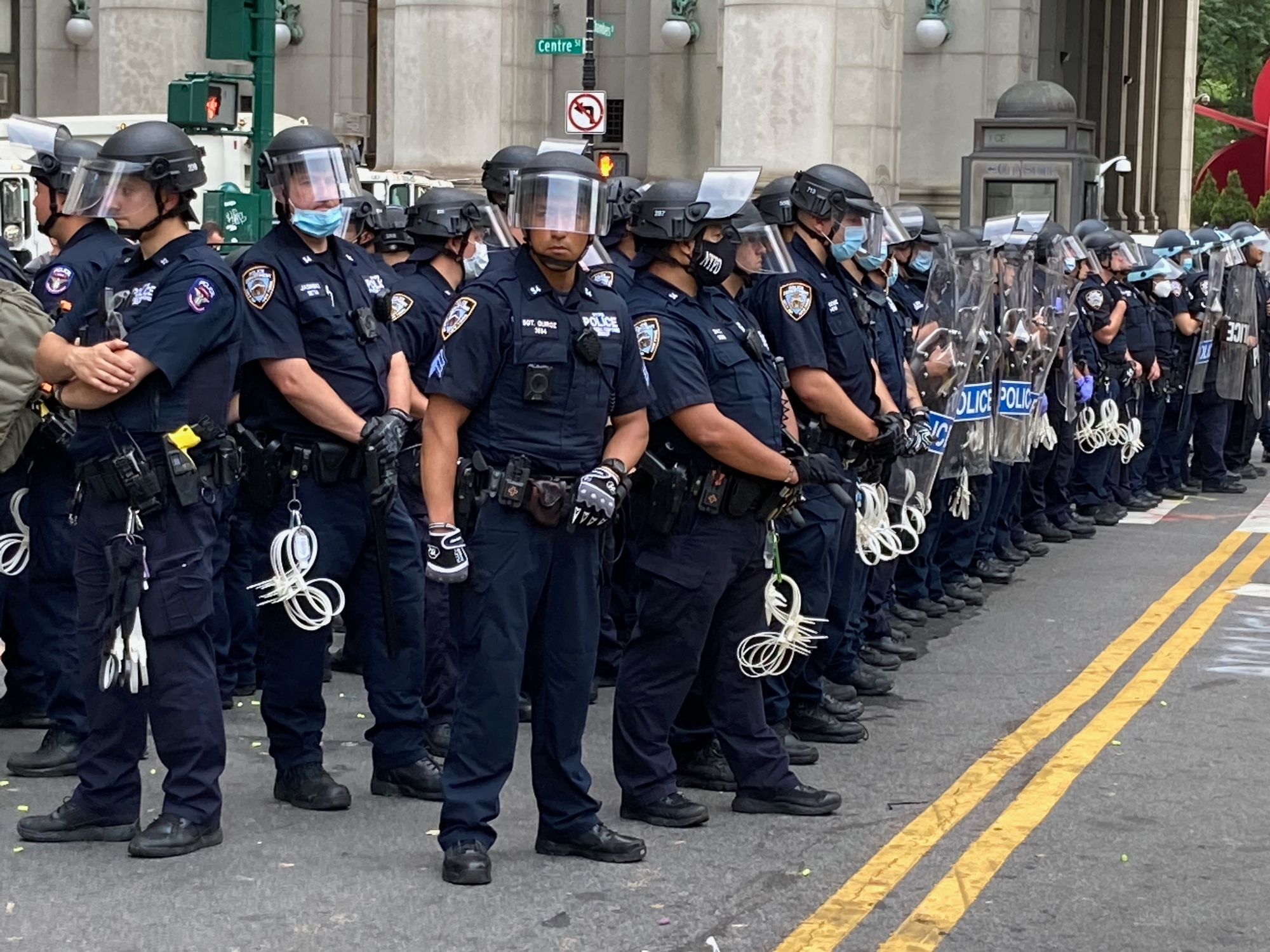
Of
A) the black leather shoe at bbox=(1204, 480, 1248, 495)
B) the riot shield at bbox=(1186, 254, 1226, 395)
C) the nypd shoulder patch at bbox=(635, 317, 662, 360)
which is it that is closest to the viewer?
the nypd shoulder patch at bbox=(635, 317, 662, 360)

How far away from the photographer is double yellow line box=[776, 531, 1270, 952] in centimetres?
599

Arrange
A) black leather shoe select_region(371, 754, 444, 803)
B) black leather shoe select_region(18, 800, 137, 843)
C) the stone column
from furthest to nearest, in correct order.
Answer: the stone column → black leather shoe select_region(371, 754, 444, 803) → black leather shoe select_region(18, 800, 137, 843)

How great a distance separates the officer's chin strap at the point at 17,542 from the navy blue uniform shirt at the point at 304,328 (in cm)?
119

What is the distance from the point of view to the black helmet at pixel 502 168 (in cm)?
1020

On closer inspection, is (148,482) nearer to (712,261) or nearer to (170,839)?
(170,839)

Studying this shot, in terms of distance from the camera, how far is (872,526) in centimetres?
903

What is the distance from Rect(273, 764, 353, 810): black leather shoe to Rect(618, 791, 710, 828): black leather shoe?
95 cm

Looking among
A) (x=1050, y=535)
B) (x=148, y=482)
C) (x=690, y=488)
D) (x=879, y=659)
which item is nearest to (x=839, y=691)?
(x=879, y=659)

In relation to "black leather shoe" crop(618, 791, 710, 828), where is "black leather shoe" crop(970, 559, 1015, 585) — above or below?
above

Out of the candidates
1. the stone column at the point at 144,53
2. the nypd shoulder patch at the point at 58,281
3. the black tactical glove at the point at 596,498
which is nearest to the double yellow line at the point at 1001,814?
the black tactical glove at the point at 596,498

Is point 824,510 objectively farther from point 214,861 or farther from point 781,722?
point 214,861

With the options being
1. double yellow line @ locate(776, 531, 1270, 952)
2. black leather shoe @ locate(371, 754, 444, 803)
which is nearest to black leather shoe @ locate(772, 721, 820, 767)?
double yellow line @ locate(776, 531, 1270, 952)

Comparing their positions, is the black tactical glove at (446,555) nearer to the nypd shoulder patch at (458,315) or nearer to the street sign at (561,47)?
the nypd shoulder patch at (458,315)

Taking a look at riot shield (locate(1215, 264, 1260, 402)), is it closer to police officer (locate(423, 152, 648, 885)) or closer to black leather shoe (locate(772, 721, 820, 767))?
black leather shoe (locate(772, 721, 820, 767))
